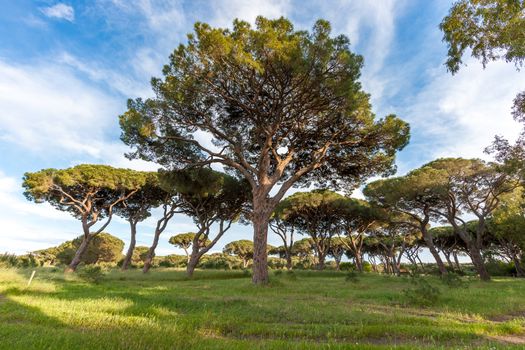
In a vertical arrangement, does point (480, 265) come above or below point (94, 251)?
below

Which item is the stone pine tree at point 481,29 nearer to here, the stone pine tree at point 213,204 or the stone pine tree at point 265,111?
the stone pine tree at point 265,111

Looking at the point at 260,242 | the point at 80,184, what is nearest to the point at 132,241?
the point at 80,184

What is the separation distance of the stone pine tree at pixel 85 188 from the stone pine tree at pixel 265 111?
12.1 meters

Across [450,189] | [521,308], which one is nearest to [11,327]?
[521,308]

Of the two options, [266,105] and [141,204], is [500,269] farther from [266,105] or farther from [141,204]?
[141,204]

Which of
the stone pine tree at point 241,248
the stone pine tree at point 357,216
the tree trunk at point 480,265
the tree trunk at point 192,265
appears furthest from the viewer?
the stone pine tree at point 241,248

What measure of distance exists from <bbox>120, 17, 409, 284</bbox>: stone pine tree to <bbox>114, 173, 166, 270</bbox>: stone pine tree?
1314cm

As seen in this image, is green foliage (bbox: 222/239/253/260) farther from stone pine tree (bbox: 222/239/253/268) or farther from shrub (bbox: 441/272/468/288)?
shrub (bbox: 441/272/468/288)

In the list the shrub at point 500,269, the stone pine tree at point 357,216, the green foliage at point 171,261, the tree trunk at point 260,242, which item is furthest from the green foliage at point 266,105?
the green foliage at point 171,261

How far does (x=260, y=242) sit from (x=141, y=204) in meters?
20.9

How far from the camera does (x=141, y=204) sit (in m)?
30.9

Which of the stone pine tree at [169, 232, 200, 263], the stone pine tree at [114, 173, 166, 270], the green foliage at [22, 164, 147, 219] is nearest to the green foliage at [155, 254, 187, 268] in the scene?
the stone pine tree at [169, 232, 200, 263]

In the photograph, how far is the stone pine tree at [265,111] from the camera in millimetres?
13367

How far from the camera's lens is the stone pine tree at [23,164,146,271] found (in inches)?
1021
